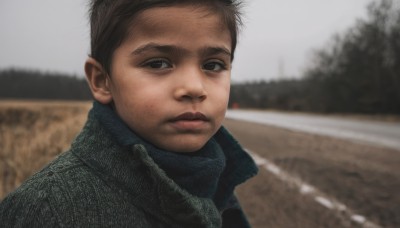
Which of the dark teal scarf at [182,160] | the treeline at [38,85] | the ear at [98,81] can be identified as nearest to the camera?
the dark teal scarf at [182,160]

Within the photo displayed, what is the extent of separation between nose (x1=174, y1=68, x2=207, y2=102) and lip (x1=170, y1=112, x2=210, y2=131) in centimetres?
6

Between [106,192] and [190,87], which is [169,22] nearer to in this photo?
[190,87]

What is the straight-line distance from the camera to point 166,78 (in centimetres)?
116

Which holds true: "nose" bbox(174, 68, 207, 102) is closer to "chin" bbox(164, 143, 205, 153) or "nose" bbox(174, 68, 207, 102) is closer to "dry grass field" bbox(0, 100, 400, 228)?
"chin" bbox(164, 143, 205, 153)

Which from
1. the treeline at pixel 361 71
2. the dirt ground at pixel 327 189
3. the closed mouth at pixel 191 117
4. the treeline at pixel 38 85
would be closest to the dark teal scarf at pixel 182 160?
the closed mouth at pixel 191 117

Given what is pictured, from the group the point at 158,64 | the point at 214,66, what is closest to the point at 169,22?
the point at 158,64

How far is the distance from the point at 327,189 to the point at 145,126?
3.45 m

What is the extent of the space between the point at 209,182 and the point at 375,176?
4.06m

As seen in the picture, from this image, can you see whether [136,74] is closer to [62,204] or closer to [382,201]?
[62,204]

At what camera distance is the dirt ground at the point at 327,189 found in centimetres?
319

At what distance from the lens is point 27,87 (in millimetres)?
56344

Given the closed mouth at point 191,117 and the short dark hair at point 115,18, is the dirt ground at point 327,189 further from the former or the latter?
the short dark hair at point 115,18

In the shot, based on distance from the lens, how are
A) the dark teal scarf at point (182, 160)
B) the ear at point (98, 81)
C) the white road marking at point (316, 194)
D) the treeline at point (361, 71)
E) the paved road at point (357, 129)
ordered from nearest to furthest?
the dark teal scarf at point (182, 160) → the ear at point (98, 81) → the white road marking at point (316, 194) → the paved road at point (357, 129) → the treeline at point (361, 71)

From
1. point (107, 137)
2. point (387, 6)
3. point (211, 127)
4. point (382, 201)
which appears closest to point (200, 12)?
point (211, 127)
